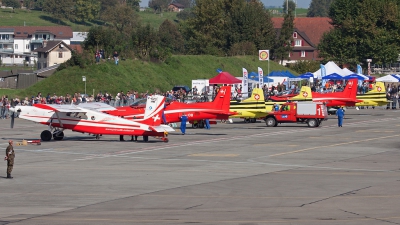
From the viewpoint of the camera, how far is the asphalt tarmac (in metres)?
→ 17.5

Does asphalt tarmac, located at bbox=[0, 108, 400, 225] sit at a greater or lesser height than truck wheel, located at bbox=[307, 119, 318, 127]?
lesser

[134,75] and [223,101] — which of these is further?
[134,75]

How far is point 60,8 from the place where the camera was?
608ft

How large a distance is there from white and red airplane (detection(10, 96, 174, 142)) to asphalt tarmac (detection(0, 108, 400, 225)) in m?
0.80

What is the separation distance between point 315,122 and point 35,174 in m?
26.2

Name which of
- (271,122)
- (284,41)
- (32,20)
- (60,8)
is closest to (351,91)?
(271,122)

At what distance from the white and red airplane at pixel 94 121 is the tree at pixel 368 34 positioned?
3064 inches

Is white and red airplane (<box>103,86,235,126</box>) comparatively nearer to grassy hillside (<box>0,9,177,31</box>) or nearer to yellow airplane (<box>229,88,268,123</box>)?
yellow airplane (<box>229,88,268,123</box>)

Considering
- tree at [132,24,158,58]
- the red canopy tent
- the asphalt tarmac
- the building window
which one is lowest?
the asphalt tarmac

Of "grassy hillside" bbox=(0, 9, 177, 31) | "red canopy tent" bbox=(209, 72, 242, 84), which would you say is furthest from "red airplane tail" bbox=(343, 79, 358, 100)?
"grassy hillside" bbox=(0, 9, 177, 31)

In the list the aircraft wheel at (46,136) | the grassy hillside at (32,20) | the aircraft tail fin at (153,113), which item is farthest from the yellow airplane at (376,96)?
the grassy hillside at (32,20)

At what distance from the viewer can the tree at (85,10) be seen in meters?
184

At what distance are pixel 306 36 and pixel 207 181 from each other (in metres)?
126

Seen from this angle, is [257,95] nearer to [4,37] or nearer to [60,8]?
[4,37]
